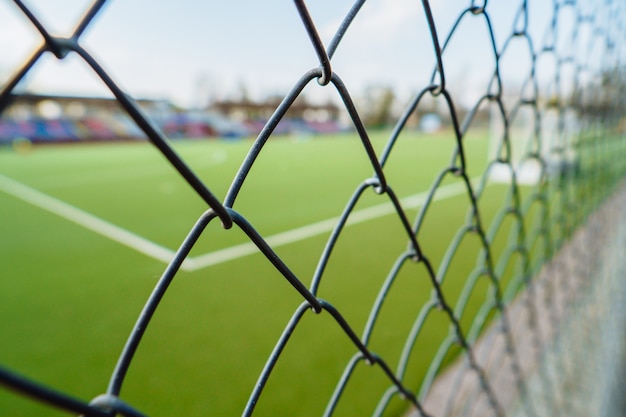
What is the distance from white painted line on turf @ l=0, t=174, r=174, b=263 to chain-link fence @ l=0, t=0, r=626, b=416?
1.46m

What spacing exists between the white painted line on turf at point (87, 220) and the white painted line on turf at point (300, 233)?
30 centimetres

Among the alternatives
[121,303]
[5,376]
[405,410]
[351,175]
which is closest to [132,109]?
[5,376]

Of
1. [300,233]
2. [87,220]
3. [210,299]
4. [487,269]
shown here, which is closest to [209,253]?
[210,299]

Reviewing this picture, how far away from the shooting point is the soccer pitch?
1533 mm

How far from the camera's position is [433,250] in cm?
317

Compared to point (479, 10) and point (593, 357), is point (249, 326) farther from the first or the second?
point (479, 10)

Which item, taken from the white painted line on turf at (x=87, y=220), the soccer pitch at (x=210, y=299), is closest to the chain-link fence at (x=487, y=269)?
the soccer pitch at (x=210, y=299)

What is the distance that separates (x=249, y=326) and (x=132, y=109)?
1.90m

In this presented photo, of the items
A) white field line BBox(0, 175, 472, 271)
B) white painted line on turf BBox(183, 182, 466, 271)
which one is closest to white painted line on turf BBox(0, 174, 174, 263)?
white field line BBox(0, 175, 472, 271)

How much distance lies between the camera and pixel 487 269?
2.70ft

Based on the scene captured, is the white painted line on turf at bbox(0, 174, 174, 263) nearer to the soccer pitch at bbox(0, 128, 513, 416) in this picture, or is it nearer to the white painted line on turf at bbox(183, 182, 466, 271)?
the soccer pitch at bbox(0, 128, 513, 416)

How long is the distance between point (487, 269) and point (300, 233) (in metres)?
2.95

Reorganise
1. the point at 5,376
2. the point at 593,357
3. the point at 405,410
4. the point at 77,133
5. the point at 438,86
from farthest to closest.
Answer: the point at 77,133, the point at 593,357, the point at 405,410, the point at 438,86, the point at 5,376

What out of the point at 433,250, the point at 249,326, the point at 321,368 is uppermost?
the point at 433,250
